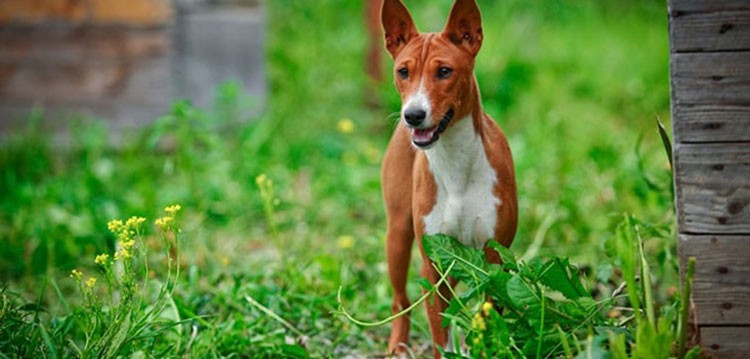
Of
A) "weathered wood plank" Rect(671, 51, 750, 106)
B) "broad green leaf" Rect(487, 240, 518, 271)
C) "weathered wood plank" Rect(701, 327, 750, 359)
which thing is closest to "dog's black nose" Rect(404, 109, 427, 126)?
"broad green leaf" Rect(487, 240, 518, 271)

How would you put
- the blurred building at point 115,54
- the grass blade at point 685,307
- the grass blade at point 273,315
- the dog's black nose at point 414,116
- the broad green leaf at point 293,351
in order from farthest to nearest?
the blurred building at point 115,54
the grass blade at point 273,315
the broad green leaf at point 293,351
the dog's black nose at point 414,116
the grass blade at point 685,307

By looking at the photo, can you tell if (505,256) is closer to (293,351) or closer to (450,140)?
(450,140)

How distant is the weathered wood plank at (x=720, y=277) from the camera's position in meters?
2.38

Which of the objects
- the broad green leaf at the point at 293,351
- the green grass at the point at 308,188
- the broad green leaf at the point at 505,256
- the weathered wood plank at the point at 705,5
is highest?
A: the weathered wood plank at the point at 705,5

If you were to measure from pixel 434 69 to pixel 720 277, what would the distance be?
2.90ft

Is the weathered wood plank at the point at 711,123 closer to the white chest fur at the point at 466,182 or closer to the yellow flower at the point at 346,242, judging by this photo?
the white chest fur at the point at 466,182

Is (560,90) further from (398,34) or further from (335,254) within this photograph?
(398,34)

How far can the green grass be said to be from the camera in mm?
3314

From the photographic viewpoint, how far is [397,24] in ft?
8.85

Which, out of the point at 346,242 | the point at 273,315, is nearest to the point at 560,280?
the point at 273,315

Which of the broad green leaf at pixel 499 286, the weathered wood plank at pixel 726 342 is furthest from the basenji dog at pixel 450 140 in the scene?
the weathered wood plank at pixel 726 342

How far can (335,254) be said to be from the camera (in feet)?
14.0

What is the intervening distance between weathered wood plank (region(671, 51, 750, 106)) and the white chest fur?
549 mm

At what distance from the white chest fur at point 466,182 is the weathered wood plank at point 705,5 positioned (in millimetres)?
616
